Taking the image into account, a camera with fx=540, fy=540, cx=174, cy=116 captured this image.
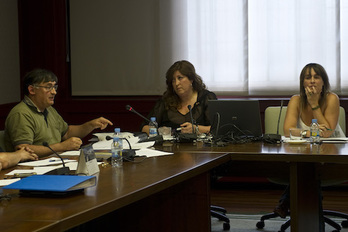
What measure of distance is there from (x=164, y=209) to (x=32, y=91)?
4.53 feet

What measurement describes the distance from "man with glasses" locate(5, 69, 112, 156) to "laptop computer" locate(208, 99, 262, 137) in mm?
873

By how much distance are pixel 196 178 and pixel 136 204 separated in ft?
1.15

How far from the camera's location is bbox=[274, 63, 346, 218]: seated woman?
3.91 m

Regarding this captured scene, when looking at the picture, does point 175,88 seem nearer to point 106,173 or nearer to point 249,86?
point 249,86

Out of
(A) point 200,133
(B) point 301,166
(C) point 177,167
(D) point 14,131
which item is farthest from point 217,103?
(D) point 14,131

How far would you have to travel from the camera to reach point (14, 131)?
350 centimetres

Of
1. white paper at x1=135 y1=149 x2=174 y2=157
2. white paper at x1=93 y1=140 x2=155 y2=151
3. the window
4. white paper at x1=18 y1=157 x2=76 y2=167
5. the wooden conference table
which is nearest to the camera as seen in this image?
the wooden conference table

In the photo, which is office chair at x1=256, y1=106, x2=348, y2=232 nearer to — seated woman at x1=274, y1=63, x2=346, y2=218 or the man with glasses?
seated woman at x1=274, y1=63, x2=346, y2=218

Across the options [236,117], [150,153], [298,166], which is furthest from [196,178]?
[236,117]

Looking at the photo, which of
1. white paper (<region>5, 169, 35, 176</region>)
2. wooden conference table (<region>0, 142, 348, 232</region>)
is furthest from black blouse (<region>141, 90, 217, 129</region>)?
white paper (<region>5, 169, 35, 176</region>)

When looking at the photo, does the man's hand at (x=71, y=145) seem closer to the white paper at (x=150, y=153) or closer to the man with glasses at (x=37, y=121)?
the man with glasses at (x=37, y=121)

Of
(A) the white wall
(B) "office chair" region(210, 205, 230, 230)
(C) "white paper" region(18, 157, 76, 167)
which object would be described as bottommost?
(B) "office chair" region(210, 205, 230, 230)

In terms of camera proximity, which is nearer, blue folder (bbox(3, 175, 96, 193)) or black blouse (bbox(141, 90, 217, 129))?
blue folder (bbox(3, 175, 96, 193))

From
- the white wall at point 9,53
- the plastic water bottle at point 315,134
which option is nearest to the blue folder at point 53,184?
the plastic water bottle at point 315,134
